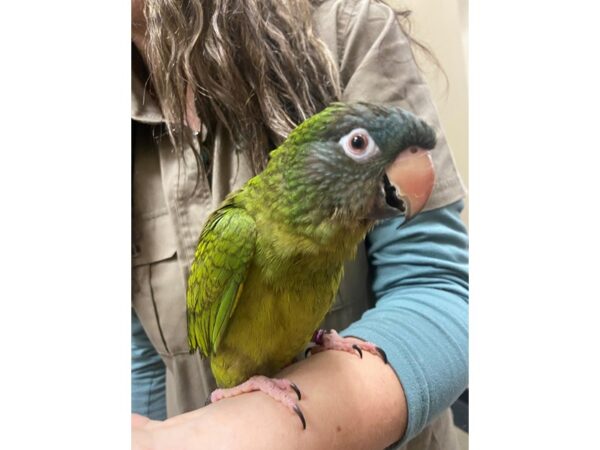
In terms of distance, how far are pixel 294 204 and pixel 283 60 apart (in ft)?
0.67

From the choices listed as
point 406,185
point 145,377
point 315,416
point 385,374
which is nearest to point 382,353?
point 385,374

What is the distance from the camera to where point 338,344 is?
0.89 meters

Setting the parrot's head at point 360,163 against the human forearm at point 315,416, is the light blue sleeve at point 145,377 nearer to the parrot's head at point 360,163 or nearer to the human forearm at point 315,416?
the human forearm at point 315,416

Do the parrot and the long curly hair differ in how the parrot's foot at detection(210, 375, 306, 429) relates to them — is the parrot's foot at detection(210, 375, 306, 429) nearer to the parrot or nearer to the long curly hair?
the parrot

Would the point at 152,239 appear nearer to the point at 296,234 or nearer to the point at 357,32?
the point at 296,234

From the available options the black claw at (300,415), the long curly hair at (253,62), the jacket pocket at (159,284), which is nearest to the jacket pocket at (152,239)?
the jacket pocket at (159,284)

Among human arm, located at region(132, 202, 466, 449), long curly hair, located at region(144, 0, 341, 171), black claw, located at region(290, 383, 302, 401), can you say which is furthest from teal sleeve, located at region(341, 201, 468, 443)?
long curly hair, located at region(144, 0, 341, 171)
